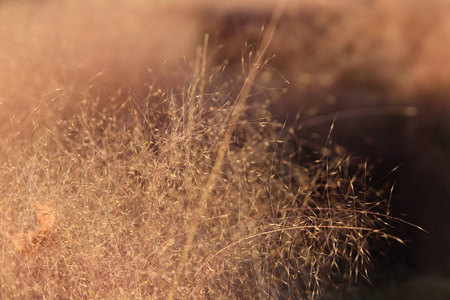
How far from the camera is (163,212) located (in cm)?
155

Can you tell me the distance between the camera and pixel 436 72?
7.55 feet

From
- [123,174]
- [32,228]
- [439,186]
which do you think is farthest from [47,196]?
[439,186]

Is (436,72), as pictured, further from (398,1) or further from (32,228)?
(32,228)

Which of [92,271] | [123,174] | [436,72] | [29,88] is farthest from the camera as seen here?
[436,72]

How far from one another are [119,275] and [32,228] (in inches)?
10.7

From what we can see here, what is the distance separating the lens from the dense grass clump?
148 cm

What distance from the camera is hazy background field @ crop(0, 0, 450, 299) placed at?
1.50m

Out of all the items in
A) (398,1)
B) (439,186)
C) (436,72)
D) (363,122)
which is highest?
(398,1)

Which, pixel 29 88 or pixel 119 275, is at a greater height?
pixel 29 88

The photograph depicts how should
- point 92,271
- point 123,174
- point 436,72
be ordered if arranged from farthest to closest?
point 436,72 < point 123,174 < point 92,271

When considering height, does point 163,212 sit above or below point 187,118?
below

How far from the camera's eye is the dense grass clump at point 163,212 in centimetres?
148

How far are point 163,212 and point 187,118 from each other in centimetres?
27

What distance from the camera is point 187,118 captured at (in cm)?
162
